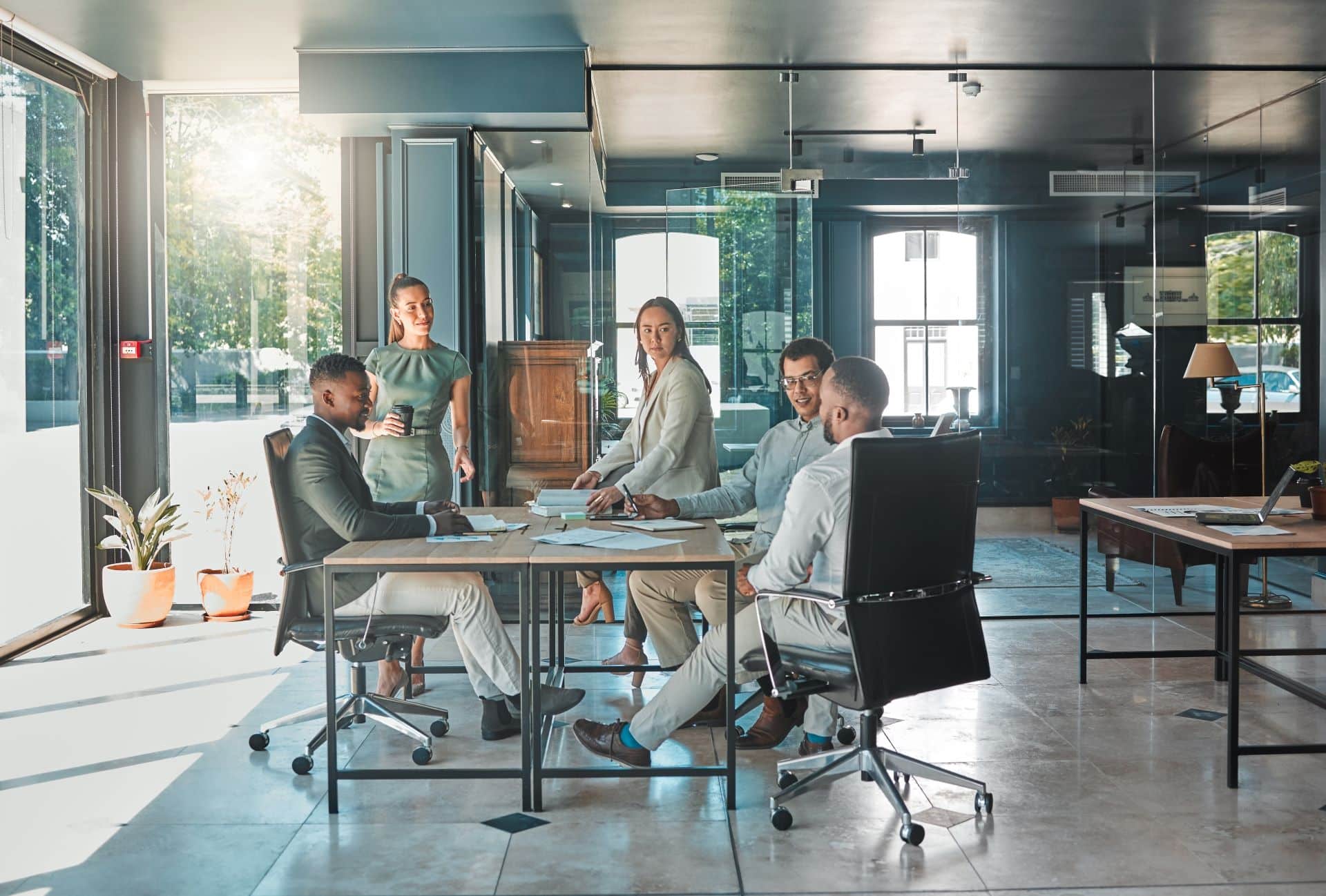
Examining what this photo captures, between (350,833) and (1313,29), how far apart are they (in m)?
5.69

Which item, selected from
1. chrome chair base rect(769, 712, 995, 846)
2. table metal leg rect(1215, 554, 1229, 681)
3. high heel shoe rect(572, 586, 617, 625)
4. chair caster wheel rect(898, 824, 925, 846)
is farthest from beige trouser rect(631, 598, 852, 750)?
high heel shoe rect(572, 586, 617, 625)

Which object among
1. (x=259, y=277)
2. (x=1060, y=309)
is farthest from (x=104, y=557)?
(x=1060, y=309)

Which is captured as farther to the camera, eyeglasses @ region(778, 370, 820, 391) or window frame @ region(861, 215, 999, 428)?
window frame @ region(861, 215, 999, 428)

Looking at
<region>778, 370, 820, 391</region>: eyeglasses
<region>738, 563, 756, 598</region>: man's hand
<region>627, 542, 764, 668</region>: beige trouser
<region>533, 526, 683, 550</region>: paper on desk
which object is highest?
<region>778, 370, 820, 391</region>: eyeglasses

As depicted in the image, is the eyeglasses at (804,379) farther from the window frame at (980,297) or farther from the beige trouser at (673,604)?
the window frame at (980,297)

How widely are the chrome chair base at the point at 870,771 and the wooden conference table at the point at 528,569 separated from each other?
200 mm

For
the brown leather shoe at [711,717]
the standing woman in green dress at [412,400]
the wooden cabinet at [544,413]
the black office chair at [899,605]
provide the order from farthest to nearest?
the wooden cabinet at [544,413], the standing woman in green dress at [412,400], the brown leather shoe at [711,717], the black office chair at [899,605]

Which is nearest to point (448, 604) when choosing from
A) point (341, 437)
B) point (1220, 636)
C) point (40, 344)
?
point (341, 437)

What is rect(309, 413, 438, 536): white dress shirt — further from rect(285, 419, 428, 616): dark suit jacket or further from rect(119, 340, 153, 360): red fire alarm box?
rect(119, 340, 153, 360): red fire alarm box

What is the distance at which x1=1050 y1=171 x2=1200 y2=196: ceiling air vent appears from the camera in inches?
256

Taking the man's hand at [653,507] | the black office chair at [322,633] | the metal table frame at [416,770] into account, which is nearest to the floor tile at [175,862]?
the metal table frame at [416,770]

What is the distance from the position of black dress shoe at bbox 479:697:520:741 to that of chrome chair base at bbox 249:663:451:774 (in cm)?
15

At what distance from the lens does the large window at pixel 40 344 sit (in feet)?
18.4

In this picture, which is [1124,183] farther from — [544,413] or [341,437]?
[341,437]
